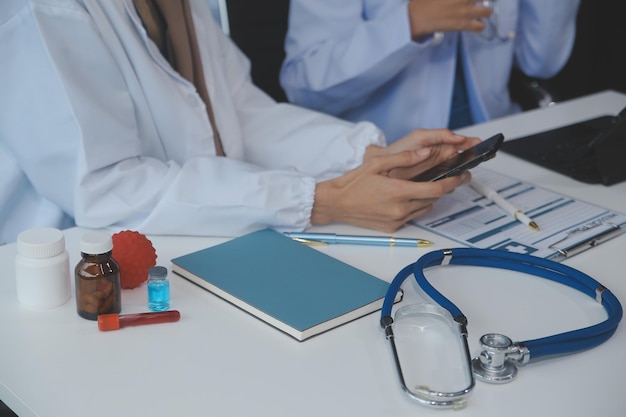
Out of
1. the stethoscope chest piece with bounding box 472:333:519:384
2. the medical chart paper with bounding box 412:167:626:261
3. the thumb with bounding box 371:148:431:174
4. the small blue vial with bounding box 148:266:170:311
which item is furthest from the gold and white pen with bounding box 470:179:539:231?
the small blue vial with bounding box 148:266:170:311

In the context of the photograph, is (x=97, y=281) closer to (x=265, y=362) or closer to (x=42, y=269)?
(x=42, y=269)

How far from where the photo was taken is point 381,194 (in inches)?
48.2

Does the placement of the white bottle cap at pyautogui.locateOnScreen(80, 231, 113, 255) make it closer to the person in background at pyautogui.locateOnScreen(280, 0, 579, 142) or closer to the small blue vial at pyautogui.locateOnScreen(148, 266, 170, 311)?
the small blue vial at pyautogui.locateOnScreen(148, 266, 170, 311)

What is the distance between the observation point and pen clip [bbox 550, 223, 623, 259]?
115cm

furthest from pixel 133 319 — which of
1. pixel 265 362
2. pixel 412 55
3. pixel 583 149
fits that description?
pixel 412 55

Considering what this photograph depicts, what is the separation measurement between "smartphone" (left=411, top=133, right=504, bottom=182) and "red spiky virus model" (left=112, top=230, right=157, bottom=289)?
0.44 m

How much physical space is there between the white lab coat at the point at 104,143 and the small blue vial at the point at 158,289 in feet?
0.74

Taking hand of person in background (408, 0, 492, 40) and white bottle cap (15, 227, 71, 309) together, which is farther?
hand of person in background (408, 0, 492, 40)

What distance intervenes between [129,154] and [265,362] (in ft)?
1.68

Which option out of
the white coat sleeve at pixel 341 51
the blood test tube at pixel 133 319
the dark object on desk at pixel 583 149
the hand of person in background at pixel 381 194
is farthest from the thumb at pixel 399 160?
the white coat sleeve at pixel 341 51

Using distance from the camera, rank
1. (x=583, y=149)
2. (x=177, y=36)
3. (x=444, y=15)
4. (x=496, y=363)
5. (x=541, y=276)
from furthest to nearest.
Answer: (x=444, y=15) < (x=583, y=149) < (x=177, y=36) < (x=541, y=276) < (x=496, y=363)

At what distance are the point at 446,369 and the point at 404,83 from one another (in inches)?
49.7

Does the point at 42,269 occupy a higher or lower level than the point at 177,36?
lower

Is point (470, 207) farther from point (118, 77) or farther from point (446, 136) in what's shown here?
point (118, 77)
